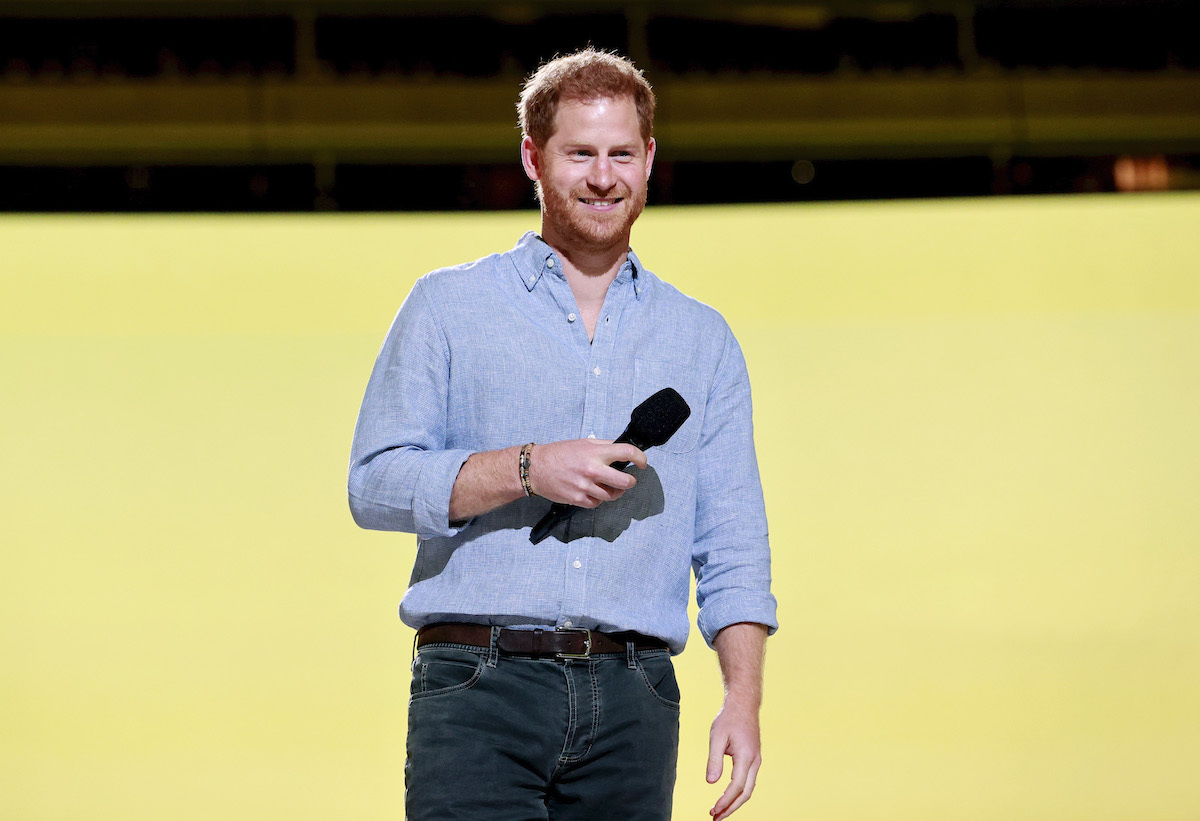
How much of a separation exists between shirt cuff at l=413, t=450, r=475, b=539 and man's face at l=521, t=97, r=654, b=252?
334 millimetres

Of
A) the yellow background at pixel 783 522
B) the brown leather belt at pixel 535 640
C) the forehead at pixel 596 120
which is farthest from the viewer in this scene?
the yellow background at pixel 783 522

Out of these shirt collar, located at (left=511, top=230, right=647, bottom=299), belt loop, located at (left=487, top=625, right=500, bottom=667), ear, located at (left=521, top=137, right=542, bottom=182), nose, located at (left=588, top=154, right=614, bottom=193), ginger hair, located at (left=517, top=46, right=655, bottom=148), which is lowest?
belt loop, located at (left=487, top=625, right=500, bottom=667)

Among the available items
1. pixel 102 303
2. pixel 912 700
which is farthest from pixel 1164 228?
pixel 102 303

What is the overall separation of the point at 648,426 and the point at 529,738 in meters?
0.36

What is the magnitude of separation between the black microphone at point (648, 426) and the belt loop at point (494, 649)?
106mm

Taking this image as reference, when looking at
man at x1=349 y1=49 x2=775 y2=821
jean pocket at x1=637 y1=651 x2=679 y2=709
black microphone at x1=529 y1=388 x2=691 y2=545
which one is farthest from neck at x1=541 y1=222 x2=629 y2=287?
jean pocket at x1=637 y1=651 x2=679 y2=709

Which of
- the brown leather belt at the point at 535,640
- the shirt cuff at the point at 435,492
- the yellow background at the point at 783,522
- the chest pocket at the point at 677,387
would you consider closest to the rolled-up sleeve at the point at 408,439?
the shirt cuff at the point at 435,492

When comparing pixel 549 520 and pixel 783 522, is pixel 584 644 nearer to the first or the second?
pixel 549 520

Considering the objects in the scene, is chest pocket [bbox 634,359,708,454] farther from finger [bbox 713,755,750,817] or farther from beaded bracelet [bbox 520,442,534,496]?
finger [bbox 713,755,750,817]

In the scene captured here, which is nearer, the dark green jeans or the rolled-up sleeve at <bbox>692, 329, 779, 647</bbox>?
the dark green jeans

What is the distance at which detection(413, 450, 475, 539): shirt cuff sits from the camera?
1.29 meters

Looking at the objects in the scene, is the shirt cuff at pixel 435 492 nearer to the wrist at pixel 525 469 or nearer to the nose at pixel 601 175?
the wrist at pixel 525 469

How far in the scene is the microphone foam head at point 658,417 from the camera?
1.31 meters

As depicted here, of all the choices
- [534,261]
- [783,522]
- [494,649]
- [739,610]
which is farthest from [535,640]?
[783,522]
